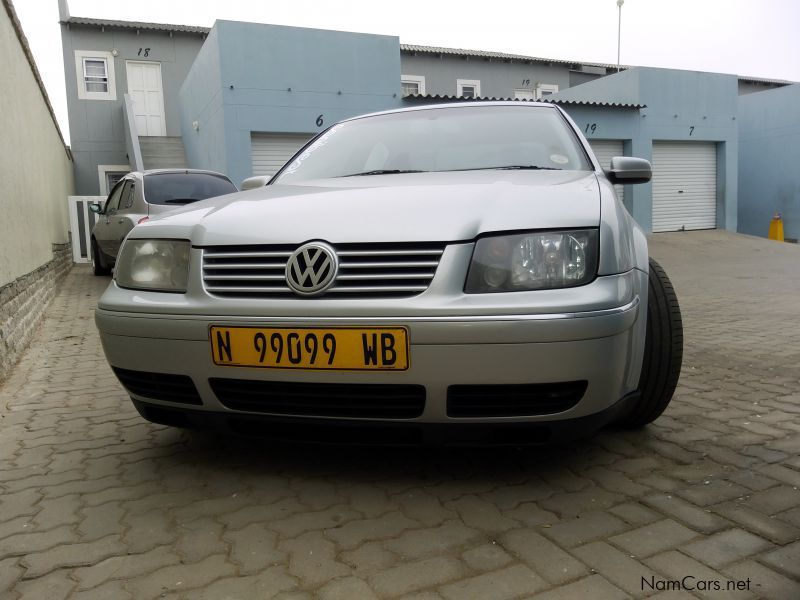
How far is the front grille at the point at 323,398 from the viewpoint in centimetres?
193

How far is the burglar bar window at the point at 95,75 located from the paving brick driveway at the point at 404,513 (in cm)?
1771

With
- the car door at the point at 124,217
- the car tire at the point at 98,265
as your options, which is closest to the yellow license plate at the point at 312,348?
the car door at the point at 124,217

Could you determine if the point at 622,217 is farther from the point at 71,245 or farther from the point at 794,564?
the point at 71,245

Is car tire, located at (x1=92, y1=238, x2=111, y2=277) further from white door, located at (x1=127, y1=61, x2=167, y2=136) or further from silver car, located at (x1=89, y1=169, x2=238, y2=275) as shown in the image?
white door, located at (x1=127, y1=61, x2=167, y2=136)

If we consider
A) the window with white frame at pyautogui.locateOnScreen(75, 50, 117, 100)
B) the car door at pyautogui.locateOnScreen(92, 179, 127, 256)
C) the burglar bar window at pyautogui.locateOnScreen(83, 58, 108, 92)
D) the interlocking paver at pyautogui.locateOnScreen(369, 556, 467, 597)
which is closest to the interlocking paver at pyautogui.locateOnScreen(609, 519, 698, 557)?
the interlocking paver at pyautogui.locateOnScreen(369, 556, 467, 597)

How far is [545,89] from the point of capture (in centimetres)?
2278

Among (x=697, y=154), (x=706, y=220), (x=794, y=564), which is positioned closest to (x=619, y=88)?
(x=697, y=154)

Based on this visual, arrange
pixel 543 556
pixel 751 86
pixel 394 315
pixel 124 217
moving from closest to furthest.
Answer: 1. pixel 543 556
2. pixel 394 315
3. pixel 124 217
4. pixel 751 86

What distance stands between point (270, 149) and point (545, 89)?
1325 cm

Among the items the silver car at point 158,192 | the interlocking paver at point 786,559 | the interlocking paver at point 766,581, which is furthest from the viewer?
the silver car at point 158,192

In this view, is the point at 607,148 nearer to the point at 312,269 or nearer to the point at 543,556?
the point at 312,269

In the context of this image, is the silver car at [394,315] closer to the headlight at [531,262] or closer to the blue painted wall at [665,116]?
the headlight at [531,262]

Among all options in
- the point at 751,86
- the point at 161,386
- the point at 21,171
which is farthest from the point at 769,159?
the point at 161,386

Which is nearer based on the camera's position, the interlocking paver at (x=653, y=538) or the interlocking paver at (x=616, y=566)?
the interlocking paver at (x=616, y=566)
